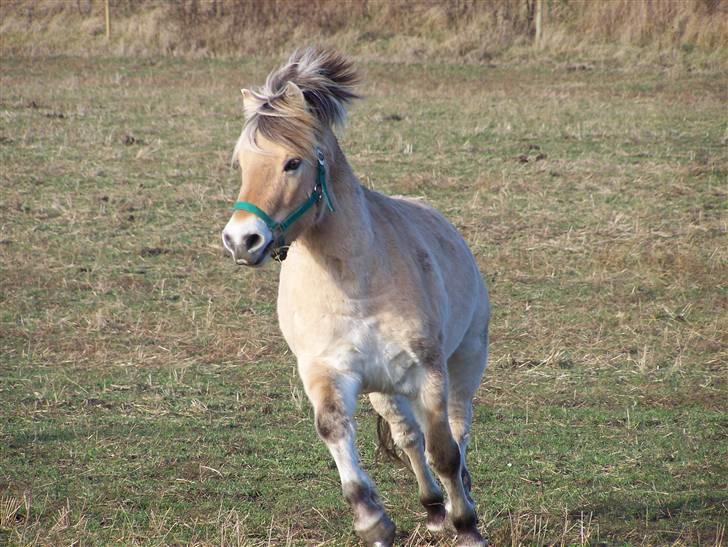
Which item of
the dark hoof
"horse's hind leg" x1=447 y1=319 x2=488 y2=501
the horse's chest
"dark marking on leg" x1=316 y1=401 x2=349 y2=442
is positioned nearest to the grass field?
"horse's hind leg" x1=447 y1=319 x2=488 y2=501

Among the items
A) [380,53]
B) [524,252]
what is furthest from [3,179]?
[380,53]

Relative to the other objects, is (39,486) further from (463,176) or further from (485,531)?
(463,176)

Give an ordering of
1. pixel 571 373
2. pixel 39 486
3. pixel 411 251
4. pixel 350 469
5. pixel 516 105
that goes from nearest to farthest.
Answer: pixel 350 469
pixel 411 251
pixel 39 486
pixel 571 373
pixel 516 105

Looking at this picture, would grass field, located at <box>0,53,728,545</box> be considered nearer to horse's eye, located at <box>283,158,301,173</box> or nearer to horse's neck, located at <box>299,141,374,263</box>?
horse's neck, located at <box>299,141,374,263</box>

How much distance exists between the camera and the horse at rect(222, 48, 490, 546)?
3.97 meters

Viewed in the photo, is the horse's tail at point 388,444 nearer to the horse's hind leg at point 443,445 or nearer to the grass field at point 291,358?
the grass field at point 291,358

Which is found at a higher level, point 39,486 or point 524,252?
point 39,486

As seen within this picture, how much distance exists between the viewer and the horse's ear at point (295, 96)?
13.4 ft

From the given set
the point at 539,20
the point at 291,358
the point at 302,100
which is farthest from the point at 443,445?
the point at 539,20

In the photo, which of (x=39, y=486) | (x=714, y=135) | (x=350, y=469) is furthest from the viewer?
(x=714, y=135)

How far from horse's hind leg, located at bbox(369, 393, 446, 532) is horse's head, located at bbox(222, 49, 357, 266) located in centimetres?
102

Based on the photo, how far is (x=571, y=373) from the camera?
23.0 feet

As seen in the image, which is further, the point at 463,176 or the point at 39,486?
the point at 463,176

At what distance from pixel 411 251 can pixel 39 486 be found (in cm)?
222
